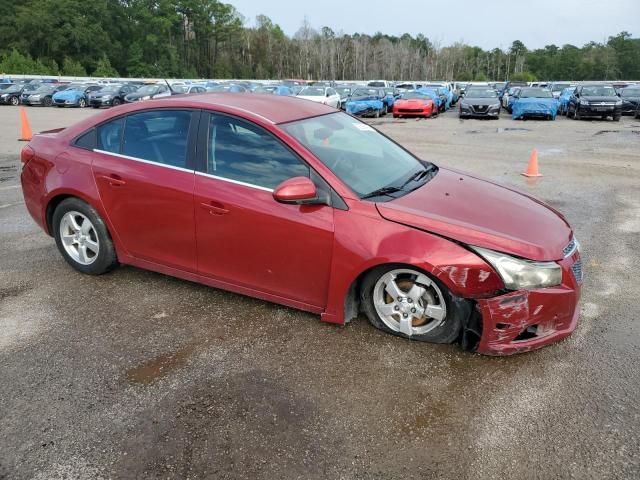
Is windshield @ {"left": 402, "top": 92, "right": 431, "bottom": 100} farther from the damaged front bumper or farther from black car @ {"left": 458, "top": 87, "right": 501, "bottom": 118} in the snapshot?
the damaged front bumper

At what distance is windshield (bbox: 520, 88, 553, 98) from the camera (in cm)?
2379

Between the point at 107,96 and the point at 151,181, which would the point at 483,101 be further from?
the point at 151,181

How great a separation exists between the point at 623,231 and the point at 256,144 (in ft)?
16.2

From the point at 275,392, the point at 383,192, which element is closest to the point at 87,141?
the point at 383,192

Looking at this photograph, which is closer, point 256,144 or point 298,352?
point 298,352

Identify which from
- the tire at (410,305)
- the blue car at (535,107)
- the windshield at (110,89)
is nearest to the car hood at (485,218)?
the tire at (410,305)

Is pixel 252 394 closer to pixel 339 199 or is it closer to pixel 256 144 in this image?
pixel 339 199

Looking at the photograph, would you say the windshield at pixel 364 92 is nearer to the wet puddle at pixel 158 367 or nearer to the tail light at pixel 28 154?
the tail light at pixel 28 154

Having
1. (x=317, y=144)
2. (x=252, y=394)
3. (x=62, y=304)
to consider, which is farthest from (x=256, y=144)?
(x=62, y=304)

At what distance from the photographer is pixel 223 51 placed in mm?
113250

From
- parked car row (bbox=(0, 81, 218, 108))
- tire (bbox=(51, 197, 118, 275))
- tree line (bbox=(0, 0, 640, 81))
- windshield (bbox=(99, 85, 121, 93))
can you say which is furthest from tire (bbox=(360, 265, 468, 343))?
tree line (bbox=(0, 0, 640, 81))

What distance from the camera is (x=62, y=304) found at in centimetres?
424

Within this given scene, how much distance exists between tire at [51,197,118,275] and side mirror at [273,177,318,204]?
1.90m

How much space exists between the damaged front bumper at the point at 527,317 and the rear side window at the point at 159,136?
8.04ft
